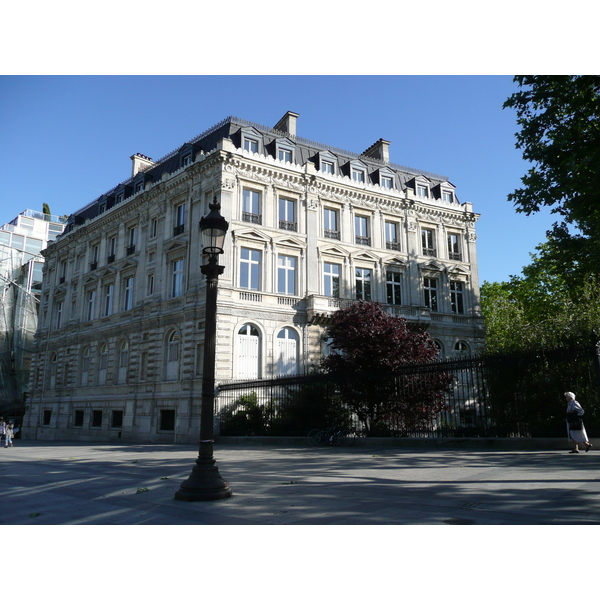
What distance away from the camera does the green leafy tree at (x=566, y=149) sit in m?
14.2

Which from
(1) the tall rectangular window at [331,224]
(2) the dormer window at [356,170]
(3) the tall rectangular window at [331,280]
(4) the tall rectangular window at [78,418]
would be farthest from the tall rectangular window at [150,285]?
(2) the dormer window at [356,170]

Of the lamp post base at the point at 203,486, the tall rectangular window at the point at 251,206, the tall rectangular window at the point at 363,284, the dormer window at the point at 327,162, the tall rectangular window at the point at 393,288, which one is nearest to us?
the lamp post base at the point at 203,486

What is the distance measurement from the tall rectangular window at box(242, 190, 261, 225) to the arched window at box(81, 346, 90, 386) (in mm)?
15732

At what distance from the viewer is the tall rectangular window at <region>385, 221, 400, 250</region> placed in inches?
1270

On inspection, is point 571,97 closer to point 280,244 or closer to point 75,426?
point 280,244

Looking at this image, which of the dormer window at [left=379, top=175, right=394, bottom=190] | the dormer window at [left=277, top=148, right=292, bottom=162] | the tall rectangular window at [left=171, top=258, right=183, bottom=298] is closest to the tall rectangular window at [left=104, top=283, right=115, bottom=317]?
the tall rectangular window at [left=171, top=258, right=183, bottom=298]

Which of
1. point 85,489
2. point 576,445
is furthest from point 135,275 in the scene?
point 576,445

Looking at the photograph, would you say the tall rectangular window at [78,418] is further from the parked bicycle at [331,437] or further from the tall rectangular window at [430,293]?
the tall rectangular window at [430,293]

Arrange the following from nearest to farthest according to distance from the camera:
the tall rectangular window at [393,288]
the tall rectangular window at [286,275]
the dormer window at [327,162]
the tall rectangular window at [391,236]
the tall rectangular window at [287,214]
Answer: the tall rectangular window at [286,275] < the tall rectangular window at [287,214] < the dormer window at [327,162] < the tall rectangular window at [393,288] < the tall rectangular window at [391,236]

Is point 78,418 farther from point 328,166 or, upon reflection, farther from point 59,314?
point 328,166

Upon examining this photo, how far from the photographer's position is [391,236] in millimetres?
32594

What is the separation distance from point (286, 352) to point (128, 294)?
1186 cm

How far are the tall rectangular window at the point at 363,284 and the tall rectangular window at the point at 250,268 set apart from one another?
22.1 feet

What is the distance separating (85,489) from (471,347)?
28348 mm
